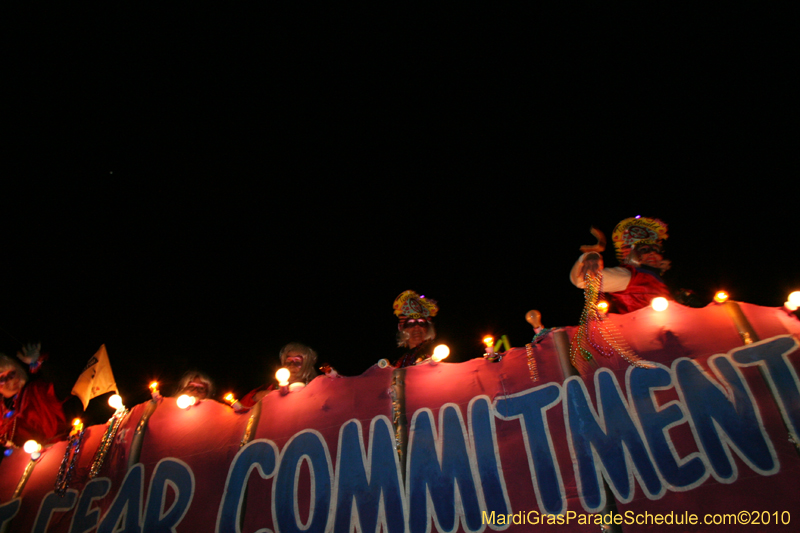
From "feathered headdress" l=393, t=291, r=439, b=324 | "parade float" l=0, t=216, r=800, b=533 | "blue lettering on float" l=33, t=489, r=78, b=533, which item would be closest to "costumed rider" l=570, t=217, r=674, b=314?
"parade float" l=0, t=216, r=800, b=533

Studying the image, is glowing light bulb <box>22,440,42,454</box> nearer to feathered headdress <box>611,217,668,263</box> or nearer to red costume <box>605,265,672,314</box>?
red costume <box>605,265,672,314</box>

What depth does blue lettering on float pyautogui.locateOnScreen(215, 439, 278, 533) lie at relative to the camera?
3.09 metres

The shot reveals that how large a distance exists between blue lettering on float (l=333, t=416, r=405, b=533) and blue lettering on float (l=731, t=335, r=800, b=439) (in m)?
2.13

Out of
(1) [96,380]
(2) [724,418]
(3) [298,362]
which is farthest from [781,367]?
(1) [96,380]

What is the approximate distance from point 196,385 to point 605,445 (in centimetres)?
391

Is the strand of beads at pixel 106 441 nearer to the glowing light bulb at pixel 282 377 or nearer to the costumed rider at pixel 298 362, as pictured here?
the costumed rider at pixel 298 362

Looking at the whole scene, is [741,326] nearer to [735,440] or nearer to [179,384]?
[735,440]


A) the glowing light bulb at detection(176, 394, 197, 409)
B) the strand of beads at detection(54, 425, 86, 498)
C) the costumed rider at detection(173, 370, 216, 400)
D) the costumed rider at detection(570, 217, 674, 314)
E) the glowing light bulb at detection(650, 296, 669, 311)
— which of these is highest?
the costumed rider at detection(570, 217, 674, 314)

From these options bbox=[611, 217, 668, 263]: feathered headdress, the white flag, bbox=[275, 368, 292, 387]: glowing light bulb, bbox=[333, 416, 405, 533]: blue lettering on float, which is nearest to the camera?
bbox=[333, 416, 405, 533]: blue lettering on float

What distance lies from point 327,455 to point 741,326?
2707mm

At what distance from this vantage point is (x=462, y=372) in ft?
10.7

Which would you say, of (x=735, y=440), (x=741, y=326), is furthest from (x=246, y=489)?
(x=741, y=326)

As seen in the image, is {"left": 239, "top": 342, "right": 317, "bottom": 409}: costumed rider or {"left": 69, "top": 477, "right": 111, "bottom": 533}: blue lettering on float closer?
{"left": 69, "top": 477, "right": 111, "bottom": 533}: blue lettering on float

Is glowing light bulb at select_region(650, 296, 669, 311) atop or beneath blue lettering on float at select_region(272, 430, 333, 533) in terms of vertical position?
atop
